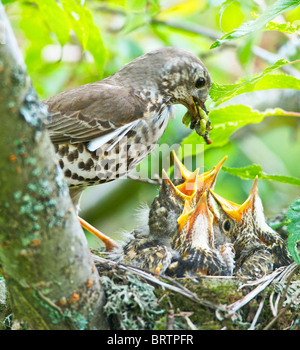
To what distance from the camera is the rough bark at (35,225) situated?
176cm

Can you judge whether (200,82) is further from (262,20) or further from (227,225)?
(262,20)

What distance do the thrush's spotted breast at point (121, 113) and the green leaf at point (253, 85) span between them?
67 cm

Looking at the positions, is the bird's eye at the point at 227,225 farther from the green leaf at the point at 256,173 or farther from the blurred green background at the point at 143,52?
the blurred green background at the point at 143,52

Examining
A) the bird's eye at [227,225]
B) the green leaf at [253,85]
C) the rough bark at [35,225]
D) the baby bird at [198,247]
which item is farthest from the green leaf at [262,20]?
the bird's eye at [227,225]

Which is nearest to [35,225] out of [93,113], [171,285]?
[171,285]

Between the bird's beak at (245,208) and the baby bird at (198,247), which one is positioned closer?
the baby bird at (198,247)

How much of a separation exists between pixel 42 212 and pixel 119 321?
0.81 m

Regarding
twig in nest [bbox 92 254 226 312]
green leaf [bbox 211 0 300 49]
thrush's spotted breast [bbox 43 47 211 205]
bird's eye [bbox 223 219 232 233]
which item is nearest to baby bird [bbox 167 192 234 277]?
bird's eye [bbox 223 219 232 233]

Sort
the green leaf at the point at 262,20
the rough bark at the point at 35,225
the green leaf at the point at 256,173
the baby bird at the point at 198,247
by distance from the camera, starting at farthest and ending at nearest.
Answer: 1. the green leaf at the point at 256,173
2. the baby bird at the point at 198,247
3. the green leaf at the point at 262,20
4. the rough bark at the point at 35,225

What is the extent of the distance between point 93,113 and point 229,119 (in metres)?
0.90

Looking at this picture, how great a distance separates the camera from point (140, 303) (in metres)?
2.55

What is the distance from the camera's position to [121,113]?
132 inches

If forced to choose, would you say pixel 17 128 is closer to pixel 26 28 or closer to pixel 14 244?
pixel 14 244

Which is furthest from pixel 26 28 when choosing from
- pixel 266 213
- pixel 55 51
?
pixel 266 213
